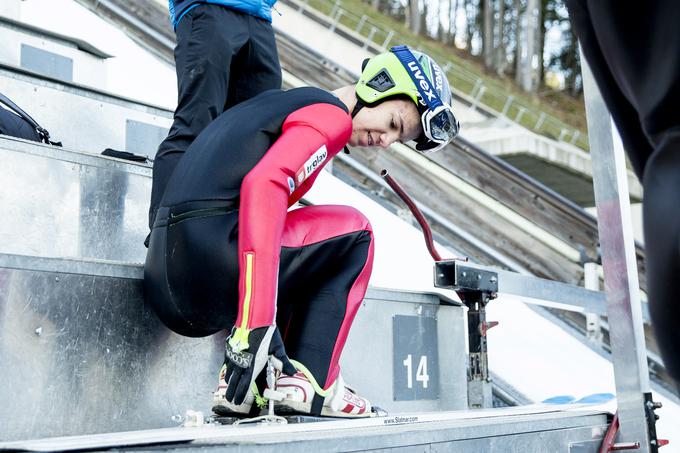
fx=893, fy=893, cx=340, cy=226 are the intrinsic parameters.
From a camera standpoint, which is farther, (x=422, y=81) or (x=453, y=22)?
(x=453, y=22)

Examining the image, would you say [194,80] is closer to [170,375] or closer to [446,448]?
[170,375]

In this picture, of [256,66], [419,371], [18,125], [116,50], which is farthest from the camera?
[116,50]

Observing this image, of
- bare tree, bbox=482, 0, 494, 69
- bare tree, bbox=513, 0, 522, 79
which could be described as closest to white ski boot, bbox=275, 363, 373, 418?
bare tree, bbox=513, 0, 522, 79

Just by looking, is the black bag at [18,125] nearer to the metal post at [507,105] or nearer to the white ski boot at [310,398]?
the white ski boot at [310,398]

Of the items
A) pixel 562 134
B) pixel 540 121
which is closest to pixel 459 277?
pixel 562 134

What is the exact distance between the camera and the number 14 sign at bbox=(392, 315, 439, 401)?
10.8 ft

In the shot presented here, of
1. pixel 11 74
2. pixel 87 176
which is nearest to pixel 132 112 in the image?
pixel 11 74

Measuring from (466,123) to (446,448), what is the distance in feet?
64.6

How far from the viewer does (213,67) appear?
3006 mm

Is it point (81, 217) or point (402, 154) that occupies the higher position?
point (402, 154)

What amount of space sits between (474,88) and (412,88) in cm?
2206

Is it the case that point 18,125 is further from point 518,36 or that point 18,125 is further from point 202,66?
point 518,36

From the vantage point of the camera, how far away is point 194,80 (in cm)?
298

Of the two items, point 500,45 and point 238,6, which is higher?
point 500,45
